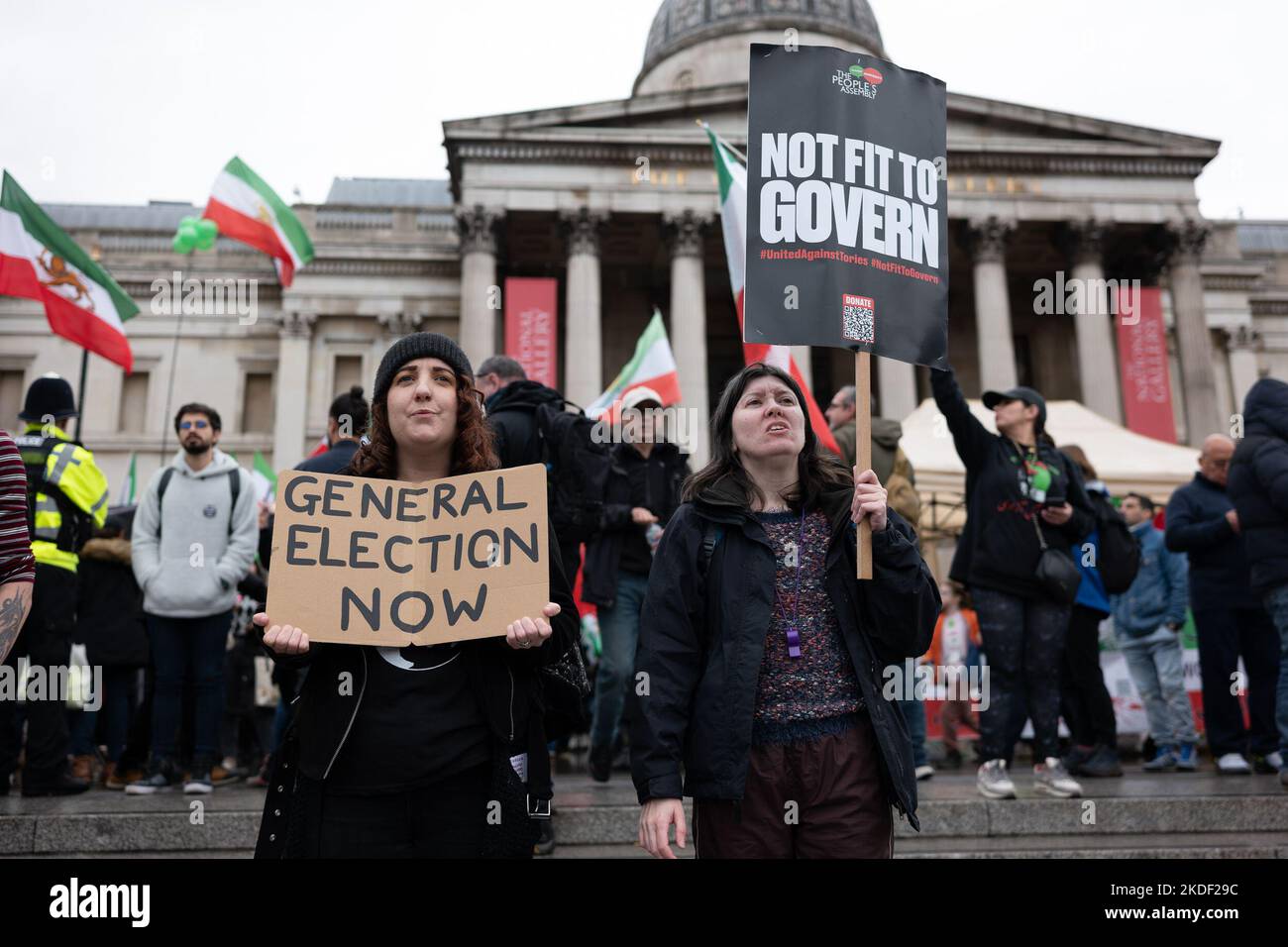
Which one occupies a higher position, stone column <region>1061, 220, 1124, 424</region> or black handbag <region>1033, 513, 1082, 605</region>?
stone column <region>1061, 220, 1124, 424</region>

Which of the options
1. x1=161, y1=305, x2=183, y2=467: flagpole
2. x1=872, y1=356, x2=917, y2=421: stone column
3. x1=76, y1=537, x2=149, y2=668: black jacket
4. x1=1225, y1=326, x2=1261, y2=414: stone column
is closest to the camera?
x1=76, y1=537, x2=149, y2=668: black jacket

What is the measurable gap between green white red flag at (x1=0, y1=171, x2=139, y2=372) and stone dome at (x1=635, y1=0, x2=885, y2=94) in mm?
29548

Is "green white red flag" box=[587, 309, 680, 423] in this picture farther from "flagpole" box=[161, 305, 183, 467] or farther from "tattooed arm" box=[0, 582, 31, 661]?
"flagpole" box=[161, 305, 183, 467]

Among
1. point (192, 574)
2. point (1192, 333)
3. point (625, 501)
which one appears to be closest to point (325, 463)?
point (192, 574)

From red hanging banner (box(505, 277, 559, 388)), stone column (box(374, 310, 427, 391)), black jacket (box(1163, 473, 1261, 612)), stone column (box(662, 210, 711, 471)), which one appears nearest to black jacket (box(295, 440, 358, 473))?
black jacket (box(1163, 473, 1261, 612))

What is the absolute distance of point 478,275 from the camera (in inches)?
1195

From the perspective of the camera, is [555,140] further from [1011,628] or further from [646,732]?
[646,732]

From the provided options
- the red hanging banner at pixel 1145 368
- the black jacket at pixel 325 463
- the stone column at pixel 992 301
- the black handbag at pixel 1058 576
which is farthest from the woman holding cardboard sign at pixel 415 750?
the stone column at pixel 992 301

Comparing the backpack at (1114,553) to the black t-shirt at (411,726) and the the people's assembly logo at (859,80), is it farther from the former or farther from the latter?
the black t-shirt at (411,726)

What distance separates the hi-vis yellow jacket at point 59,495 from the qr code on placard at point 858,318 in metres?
4.70

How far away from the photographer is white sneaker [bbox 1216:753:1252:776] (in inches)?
281

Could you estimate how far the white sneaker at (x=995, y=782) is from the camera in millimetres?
5645

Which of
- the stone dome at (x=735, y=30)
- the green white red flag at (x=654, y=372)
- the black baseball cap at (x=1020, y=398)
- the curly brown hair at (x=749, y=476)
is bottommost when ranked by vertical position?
the curly brown hair at (x=749, y=476)

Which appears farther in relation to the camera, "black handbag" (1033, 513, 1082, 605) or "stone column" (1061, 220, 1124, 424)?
"stone column" (1061, 220, 1124, 424)
